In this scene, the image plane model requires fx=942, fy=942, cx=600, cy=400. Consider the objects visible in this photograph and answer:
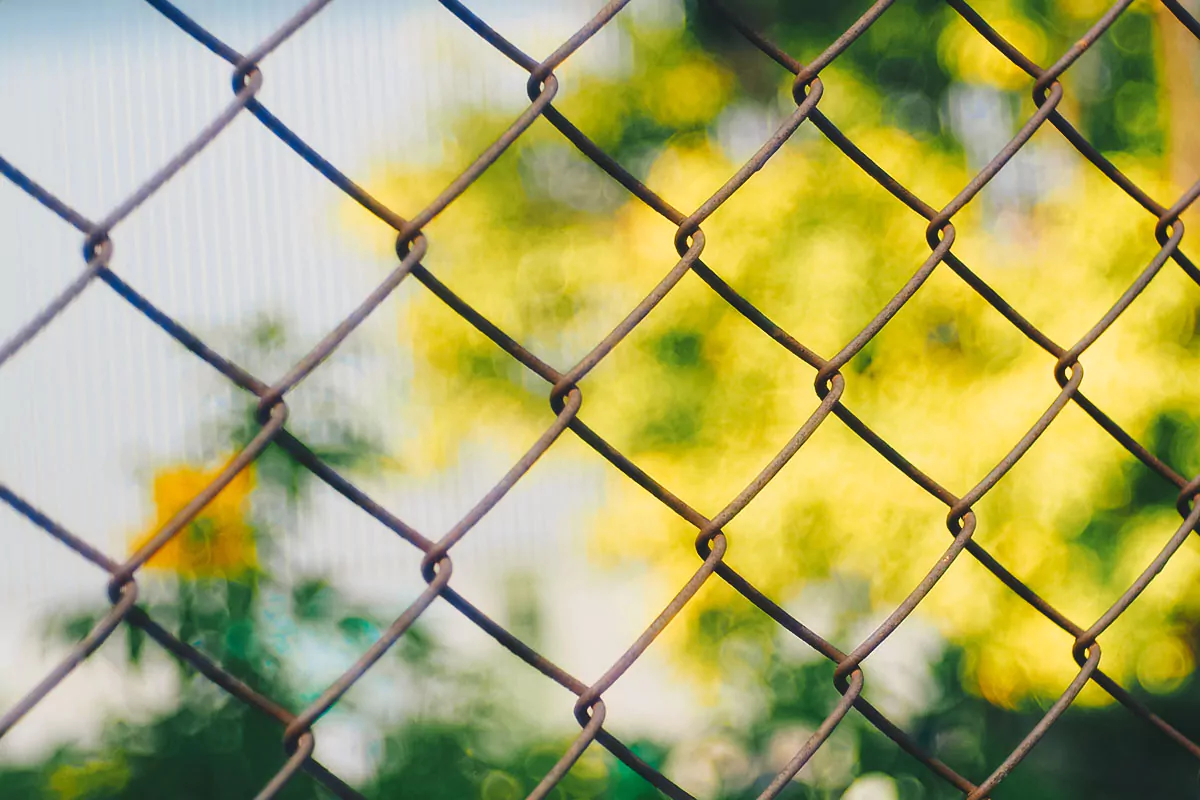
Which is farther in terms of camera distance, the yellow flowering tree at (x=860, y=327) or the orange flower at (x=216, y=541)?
the yellow flowering tree at (x=860, y=327)

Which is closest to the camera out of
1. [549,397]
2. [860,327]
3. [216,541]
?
[549,397]

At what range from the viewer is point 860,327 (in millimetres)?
2934

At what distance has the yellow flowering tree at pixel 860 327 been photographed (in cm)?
287

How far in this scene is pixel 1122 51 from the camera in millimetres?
3398

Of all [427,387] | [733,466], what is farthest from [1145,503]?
[427,387]

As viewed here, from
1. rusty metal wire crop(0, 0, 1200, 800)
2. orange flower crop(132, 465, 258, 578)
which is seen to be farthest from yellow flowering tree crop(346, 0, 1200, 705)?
rusty metal wire crop(0, 0, 1200, 800)

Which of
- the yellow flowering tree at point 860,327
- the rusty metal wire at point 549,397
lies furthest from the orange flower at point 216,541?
the rusty metal wire at point 549,397

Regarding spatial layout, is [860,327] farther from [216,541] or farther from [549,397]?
[549,397]

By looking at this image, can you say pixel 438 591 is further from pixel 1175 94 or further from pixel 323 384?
pixel 1175 94

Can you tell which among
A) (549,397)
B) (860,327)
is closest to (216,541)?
(549,397)

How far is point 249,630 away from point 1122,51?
3454 millimetres

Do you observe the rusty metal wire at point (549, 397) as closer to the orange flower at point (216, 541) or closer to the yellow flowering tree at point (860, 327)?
the orange flower at point (216, 541)

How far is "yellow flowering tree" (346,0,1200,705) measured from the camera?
2.87 metres

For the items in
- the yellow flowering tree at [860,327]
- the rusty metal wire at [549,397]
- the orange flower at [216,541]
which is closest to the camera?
the rusty metal wire at [549,397]
